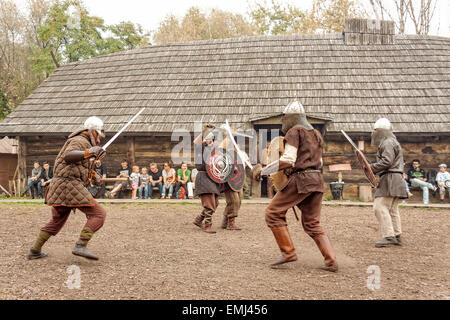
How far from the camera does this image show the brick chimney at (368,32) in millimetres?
14203

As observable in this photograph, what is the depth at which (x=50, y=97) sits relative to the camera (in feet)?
47.0

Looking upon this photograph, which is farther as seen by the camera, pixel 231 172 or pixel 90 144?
pixel 231 172

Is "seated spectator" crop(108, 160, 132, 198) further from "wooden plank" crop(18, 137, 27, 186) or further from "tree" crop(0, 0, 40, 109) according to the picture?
"tree" crop(0, 0, 40, 109)

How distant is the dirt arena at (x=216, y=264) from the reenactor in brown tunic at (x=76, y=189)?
30 cm

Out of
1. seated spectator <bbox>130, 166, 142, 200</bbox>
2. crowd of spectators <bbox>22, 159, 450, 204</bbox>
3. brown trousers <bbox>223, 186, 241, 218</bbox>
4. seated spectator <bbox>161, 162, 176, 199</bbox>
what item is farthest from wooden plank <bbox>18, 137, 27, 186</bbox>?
brown trousers <bbox>223, 186, 241, 218</bbox>

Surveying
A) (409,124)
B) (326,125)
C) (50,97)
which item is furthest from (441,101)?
(50,97)

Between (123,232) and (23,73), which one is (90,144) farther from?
(23,73)

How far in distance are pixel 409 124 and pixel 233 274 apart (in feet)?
29.4

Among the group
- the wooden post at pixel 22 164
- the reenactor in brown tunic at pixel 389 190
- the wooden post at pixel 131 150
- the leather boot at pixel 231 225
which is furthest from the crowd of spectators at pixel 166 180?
the reenactor in brown tunic at pixel 389 190

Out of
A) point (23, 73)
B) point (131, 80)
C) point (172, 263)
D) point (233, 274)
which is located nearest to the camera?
point (233, 274)

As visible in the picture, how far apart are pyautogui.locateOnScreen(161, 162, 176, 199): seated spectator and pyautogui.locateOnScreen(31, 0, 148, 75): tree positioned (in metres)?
11.7
